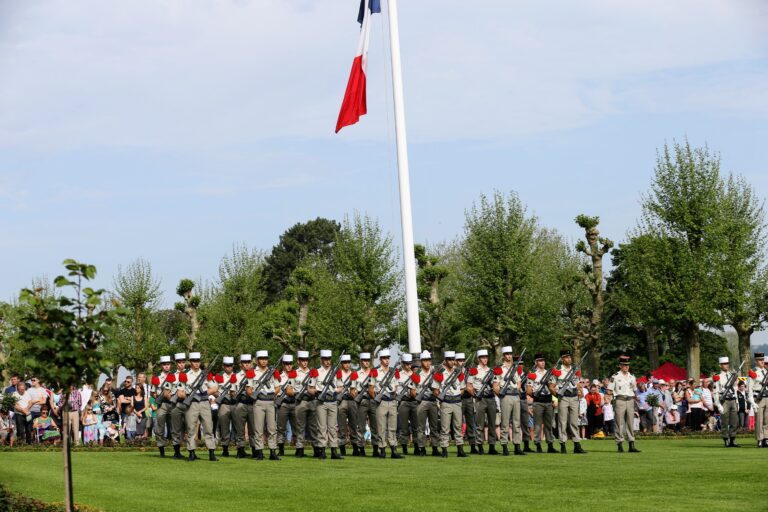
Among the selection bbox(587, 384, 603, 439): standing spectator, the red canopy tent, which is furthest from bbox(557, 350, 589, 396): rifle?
the red canopy tent

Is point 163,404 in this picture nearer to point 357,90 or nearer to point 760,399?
point 357,90

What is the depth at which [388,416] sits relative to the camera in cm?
2334

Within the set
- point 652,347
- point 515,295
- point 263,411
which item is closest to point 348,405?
point 263,411

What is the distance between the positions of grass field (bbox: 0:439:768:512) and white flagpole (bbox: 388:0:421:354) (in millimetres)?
5538

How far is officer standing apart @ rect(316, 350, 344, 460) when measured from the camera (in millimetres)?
23141

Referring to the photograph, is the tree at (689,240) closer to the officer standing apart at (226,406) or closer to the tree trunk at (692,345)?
the tree trunk at (692,345)

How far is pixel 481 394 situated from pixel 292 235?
73.5 metres

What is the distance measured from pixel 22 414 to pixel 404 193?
40.9ft

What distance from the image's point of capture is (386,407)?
76.6 ft

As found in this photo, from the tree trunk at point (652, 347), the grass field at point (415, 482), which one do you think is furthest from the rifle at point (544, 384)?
the tree trunk at point (652, 347)

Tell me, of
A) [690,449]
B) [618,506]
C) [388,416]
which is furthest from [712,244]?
Result: [618,506]

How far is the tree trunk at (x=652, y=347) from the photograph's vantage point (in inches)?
2425

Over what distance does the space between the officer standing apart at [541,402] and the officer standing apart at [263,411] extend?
569 cm

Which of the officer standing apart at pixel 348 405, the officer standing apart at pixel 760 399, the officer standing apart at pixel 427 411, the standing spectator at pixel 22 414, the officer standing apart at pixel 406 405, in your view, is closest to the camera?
the officer standing apart at pixel 427 411
